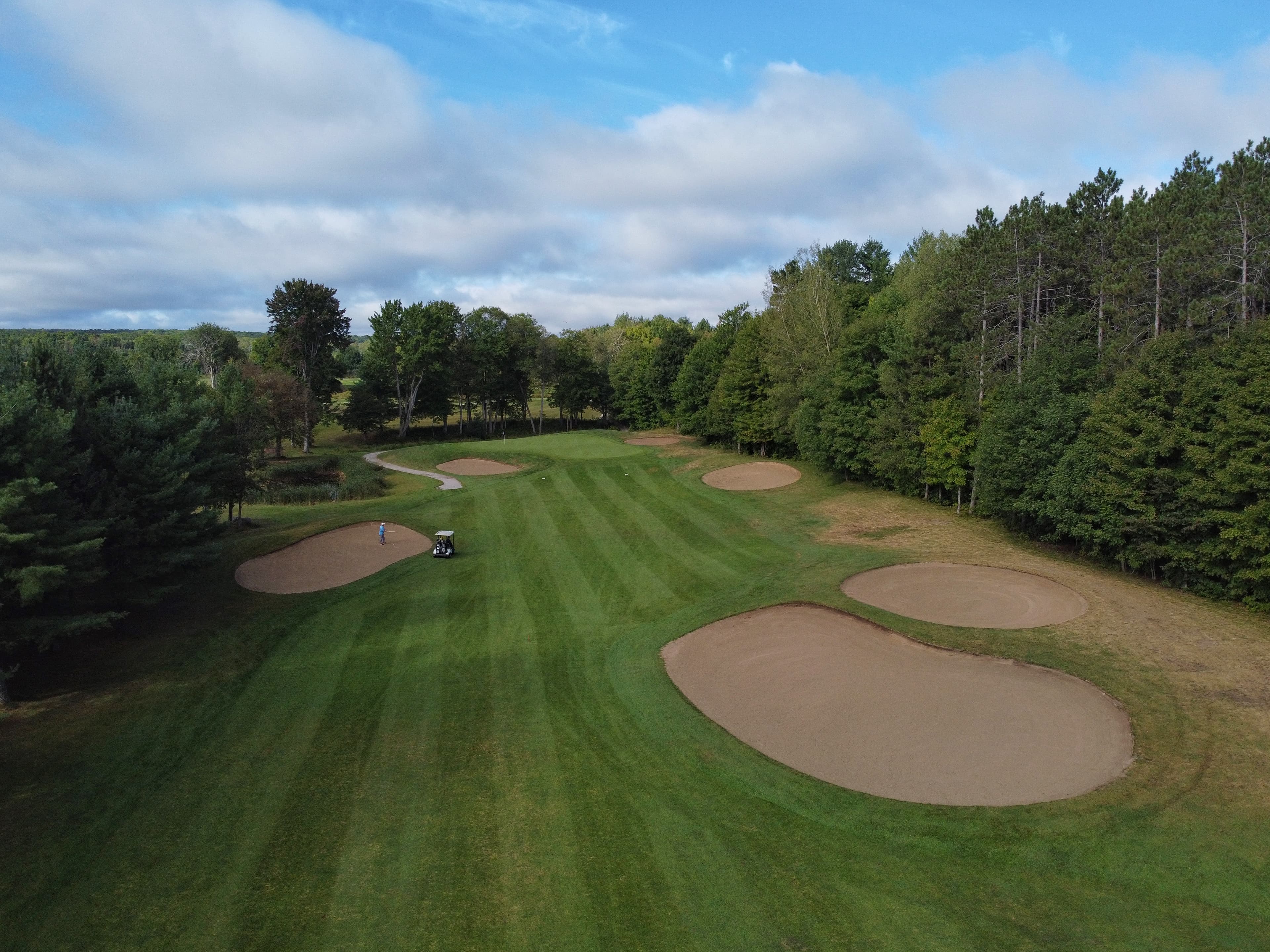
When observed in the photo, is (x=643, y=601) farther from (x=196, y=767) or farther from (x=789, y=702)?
(x=196, y=767)

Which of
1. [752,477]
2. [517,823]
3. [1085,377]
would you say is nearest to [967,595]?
[1085,377]

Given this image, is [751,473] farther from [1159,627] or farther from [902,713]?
[902,713]

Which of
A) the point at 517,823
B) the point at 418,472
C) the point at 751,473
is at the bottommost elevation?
the point at 517,823

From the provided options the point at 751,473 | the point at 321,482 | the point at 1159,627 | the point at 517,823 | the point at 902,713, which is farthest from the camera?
the point at 321,482

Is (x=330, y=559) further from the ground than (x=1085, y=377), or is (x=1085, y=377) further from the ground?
(x=1085, y=377)

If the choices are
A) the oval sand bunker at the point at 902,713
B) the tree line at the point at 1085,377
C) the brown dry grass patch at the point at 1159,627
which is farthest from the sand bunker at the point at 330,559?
the tree line at the point at 1085,377

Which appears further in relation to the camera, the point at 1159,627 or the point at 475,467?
the point at 475,467

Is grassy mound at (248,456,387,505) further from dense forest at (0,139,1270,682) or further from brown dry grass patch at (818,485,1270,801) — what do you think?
brown dry grass patch at (818,485,1270,801)
